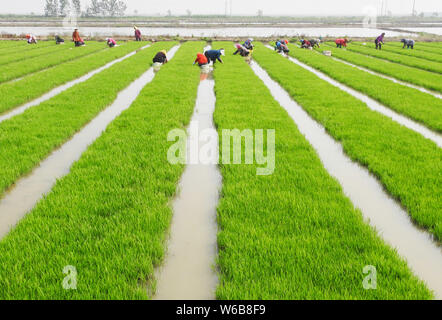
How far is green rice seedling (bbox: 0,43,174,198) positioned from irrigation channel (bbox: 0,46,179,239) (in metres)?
0.10

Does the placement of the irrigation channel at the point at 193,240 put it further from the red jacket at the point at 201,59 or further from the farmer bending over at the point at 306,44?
the farmer bending over at the point at 306,44

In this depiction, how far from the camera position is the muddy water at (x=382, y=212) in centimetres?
251

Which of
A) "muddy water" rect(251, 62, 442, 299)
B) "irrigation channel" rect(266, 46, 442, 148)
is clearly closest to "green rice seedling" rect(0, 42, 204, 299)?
"muddy water" rect(251, 62, 442, 299)

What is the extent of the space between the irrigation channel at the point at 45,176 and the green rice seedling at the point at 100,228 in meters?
0.22

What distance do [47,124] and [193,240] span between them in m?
4.15

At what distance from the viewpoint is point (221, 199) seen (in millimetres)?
3363

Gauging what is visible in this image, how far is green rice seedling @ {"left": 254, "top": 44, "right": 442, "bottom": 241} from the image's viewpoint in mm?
3238

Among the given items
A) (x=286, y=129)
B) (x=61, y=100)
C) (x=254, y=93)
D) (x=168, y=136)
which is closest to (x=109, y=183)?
(x=168, y=136)

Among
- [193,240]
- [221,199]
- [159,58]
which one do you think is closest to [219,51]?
[159,58]

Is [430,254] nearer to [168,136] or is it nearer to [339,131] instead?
[339,131]

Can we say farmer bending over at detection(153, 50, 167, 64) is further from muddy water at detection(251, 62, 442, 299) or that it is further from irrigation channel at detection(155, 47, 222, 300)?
irrigation channel at detection(155, 47, 222, 300)

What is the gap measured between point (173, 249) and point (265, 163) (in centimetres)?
195

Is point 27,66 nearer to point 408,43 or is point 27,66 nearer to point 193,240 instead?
point 193,240

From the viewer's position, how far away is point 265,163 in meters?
4.24
